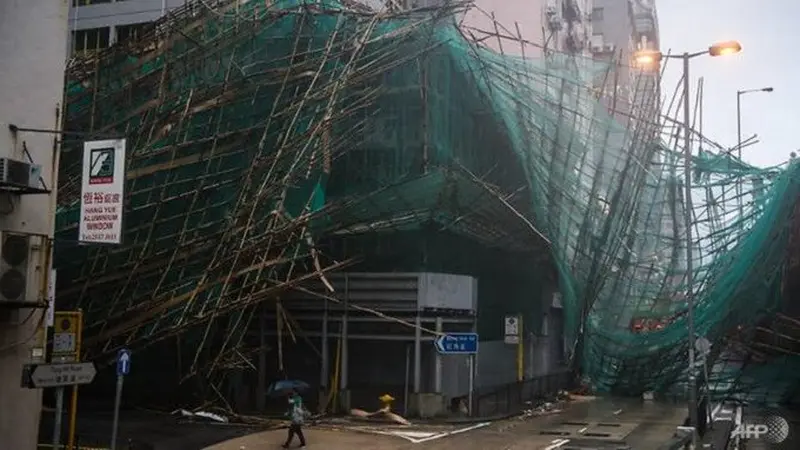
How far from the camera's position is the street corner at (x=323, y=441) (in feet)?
61.0

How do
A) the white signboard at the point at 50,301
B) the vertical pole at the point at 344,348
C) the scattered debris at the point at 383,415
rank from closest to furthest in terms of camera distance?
the white signboard at the point at 50,301
the scattered debris at the point at 383,415
the vertical pole at the point at 344,348

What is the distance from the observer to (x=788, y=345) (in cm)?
2723

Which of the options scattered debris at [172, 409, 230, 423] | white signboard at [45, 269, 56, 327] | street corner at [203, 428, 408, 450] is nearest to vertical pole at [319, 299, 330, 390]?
scattered debris at [172, 409, 230, 423]

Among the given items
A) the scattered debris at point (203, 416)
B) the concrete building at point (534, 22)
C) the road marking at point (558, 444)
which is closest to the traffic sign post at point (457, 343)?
the road marking at point (558, 444)

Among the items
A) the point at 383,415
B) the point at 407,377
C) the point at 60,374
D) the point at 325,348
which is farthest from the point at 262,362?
the point at 60,374

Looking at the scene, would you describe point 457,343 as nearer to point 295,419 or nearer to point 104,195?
point 295,419

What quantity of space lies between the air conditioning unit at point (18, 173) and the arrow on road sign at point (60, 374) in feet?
10.0

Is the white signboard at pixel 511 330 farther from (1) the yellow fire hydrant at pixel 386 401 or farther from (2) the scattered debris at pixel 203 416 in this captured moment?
(2) the scattered debris at pixel 203 416

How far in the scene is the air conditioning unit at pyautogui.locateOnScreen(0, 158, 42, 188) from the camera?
12570 millimetres

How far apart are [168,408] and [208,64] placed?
10.2 m

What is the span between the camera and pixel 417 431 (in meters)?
21.4

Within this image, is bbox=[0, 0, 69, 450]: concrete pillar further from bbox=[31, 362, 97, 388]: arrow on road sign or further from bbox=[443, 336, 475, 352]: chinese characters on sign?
bbox=[443, 336, 475, 352]: chinese characters on sign

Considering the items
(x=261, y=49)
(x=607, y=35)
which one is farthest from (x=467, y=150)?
(x=607, y=35)

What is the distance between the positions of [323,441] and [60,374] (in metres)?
8.94
